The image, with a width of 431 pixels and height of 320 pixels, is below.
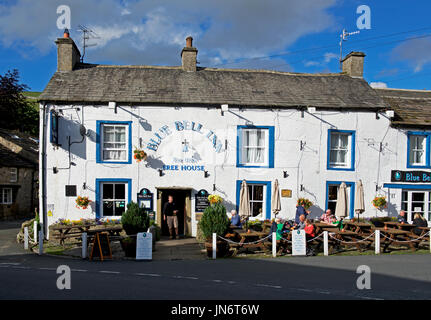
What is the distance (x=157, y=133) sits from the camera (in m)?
16.7

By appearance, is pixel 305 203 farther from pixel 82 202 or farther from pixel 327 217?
pixel 82 202

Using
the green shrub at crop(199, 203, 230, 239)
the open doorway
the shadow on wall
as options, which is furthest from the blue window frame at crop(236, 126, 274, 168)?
the shadow on wall

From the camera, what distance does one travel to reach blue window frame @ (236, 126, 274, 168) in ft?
55.8

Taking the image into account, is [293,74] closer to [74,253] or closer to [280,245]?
[280,245]

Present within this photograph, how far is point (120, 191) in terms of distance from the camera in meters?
16.7

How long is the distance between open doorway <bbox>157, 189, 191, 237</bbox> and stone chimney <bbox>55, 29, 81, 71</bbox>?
25.6ft

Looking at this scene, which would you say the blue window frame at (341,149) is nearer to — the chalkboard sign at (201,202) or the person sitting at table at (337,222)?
the person sitting at table at (337,222)

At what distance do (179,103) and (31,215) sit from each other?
2042 centimetres

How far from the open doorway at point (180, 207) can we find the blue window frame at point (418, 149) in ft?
35.2

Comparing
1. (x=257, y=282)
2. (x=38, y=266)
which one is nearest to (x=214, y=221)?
(x=257, y=282)

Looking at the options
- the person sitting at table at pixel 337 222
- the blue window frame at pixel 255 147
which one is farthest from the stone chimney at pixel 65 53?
the person sitting at table at pixel 337 222

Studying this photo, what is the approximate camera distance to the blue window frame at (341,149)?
57.3 feet

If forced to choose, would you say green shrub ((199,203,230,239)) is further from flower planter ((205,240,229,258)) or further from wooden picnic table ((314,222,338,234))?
wooden picnic table ((314,222,338,234))

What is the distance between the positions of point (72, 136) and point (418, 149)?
16.4m
